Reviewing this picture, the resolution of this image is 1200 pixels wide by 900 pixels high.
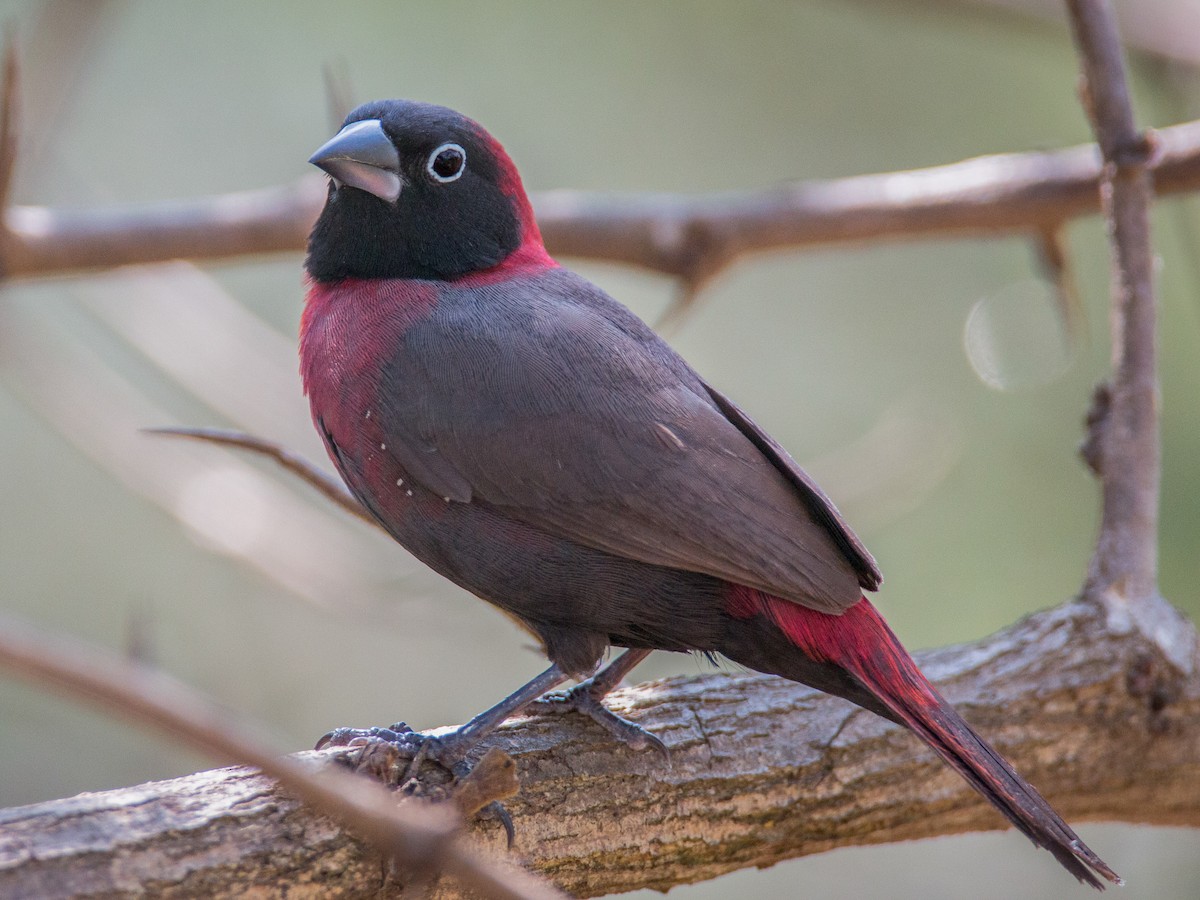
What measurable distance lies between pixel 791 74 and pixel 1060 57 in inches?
80.3

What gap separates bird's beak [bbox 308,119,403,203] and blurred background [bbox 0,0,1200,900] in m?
1.86

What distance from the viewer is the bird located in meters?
2.86

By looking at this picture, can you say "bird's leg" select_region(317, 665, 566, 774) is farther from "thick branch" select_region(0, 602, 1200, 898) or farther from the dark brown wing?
the dark brown wing

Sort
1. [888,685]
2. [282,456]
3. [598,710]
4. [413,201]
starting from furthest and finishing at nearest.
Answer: [413,201] < [282,456] < [598,710] < [888,685]

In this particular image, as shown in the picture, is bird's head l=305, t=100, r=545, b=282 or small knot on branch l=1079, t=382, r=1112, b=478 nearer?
bird's head l=305, t=100, r=545, b=282

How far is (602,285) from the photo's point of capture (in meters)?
8.93

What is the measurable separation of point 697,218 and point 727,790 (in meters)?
2.38

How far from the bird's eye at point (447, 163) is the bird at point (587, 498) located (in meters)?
0.16

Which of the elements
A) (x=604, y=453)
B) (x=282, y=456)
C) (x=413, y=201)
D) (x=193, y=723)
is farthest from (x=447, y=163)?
(x=193, y=723)

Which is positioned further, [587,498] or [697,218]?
[697,218]

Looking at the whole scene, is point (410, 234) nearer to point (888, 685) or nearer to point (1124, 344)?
point (888, 685)

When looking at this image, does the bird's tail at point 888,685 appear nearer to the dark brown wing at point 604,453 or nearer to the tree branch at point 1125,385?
the dark brown wing at point 604,453

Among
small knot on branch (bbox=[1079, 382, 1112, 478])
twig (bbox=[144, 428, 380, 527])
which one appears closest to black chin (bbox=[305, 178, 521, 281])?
twig (bbox=[144, 428, 380, 527])

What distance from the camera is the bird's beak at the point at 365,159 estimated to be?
3.25 meters
